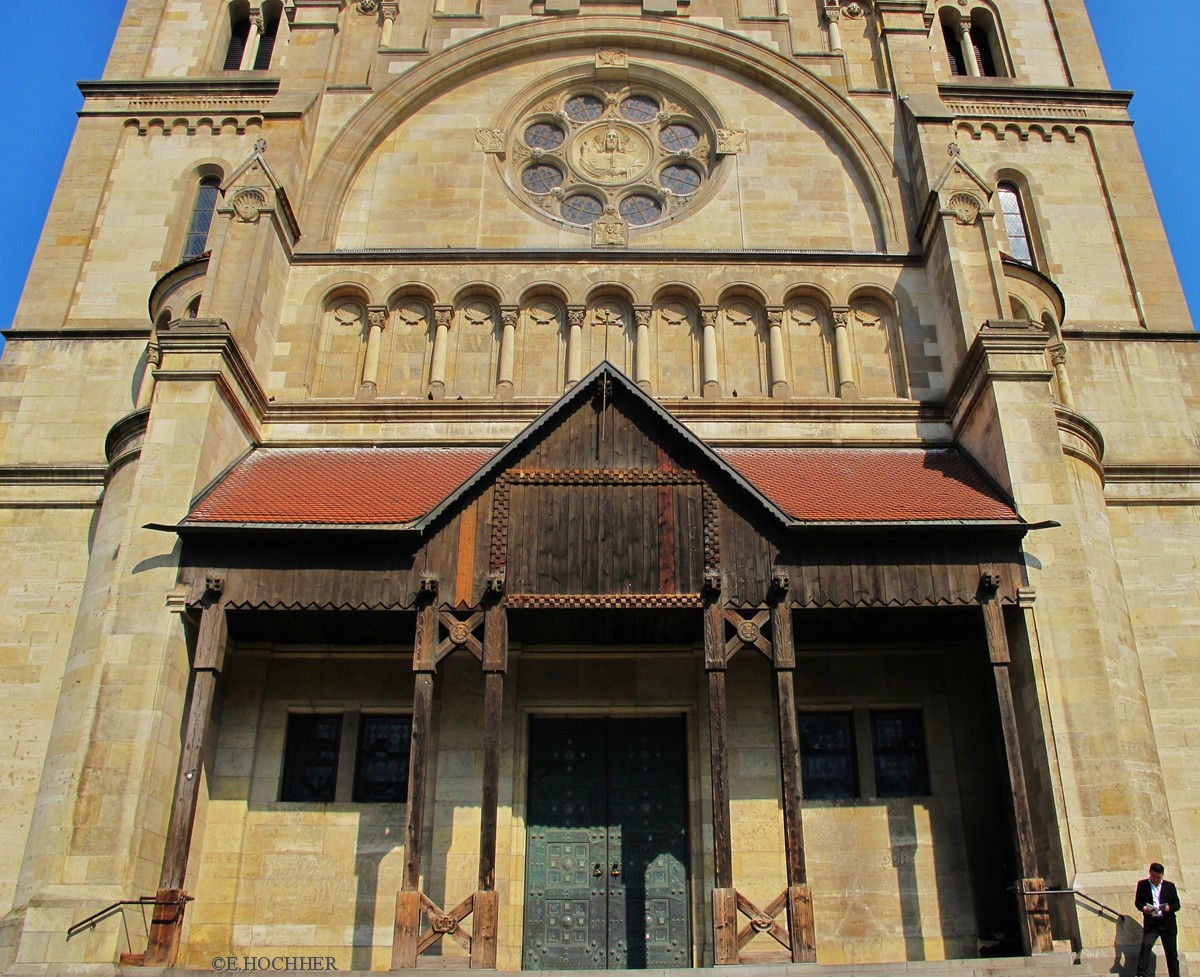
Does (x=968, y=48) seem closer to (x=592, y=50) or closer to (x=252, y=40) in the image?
(x=592, y=50)

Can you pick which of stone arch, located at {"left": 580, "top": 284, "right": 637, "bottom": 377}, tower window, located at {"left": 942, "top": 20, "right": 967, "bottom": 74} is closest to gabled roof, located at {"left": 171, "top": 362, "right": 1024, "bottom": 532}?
stone arch, located at {"left": 580, "top": 284, "right": 637, "bottom": 377}

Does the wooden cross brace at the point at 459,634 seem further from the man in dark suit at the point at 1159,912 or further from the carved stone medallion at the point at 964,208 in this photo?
the carved stone medallion at the point at 964,208

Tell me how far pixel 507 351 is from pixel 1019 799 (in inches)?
409

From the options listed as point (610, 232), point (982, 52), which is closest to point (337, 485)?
point (610, 232)

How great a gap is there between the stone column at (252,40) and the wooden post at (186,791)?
48.9 feet

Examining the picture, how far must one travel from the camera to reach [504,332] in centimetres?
1881

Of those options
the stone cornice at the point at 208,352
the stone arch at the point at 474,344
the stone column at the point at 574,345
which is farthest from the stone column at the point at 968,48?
the stone cornice at the point at 208,352

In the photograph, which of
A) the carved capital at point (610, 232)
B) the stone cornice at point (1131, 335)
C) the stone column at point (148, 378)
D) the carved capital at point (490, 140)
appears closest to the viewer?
the stone column at point (148, 378)

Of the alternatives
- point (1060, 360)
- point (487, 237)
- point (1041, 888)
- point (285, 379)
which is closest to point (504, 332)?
point (487, 237)

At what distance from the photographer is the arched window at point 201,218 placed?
21.3 m

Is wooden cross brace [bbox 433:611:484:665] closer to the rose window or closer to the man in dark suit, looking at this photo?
the man in dark suit

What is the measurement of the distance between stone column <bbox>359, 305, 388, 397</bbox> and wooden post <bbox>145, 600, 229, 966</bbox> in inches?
211

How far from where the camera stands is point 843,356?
61.2ft

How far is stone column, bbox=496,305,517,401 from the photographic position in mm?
18188
